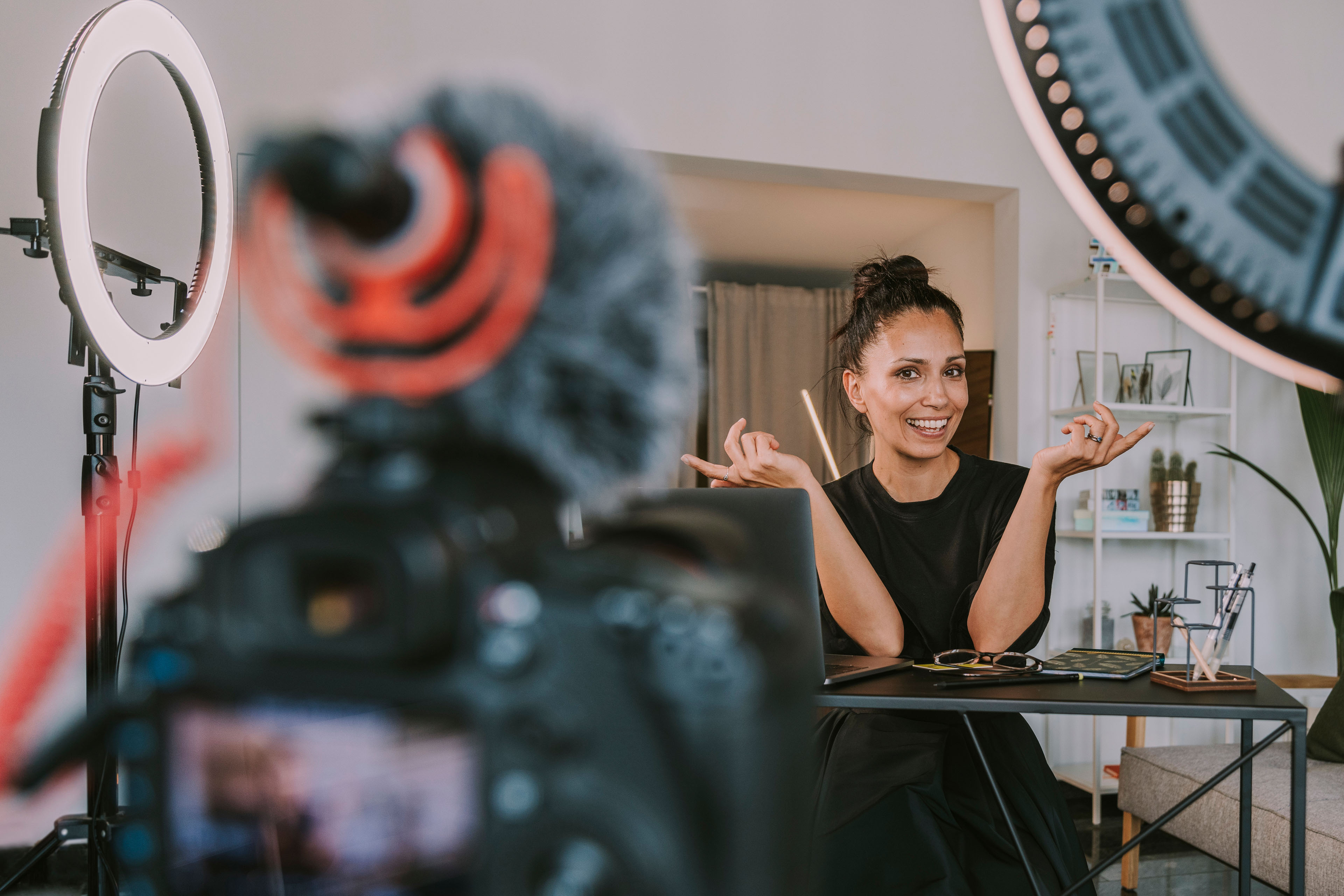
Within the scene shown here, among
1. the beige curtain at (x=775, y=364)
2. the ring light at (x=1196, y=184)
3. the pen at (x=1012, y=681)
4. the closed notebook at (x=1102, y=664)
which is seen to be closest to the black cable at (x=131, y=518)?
the ring light at (x=1196, y=184)

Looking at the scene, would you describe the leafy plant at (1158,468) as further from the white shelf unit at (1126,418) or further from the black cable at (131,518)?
the black cable at (131,518)

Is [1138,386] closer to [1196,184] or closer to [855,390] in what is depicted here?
[855,390]

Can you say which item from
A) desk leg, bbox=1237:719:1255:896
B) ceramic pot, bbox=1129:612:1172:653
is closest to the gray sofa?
desk leg, bbox=1237:719:1255:896

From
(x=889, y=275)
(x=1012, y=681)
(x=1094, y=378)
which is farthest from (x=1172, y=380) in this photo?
(x=1012, y=681)

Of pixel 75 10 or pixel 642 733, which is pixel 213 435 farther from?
pixel 642 733

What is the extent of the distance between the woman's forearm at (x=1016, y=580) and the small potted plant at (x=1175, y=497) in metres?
1.73

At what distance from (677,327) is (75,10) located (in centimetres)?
289

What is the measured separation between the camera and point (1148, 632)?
9.09ft

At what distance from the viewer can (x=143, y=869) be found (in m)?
0.16

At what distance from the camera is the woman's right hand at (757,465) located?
1007 millimetres

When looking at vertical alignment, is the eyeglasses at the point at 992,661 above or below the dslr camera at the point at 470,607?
below

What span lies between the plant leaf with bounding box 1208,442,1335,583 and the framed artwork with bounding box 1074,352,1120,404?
40cm

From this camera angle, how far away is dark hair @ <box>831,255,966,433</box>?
159cm

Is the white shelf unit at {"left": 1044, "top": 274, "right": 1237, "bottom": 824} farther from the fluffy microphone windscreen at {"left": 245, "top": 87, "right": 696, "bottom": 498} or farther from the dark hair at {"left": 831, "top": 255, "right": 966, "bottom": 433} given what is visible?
the fluffy microphone windscreen at {"left": 245, "top": 87, "right": 696, "bottom": 498}
